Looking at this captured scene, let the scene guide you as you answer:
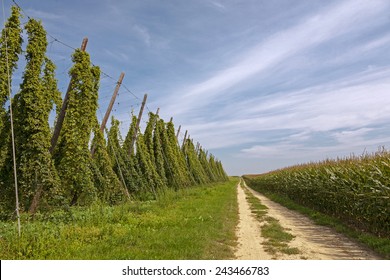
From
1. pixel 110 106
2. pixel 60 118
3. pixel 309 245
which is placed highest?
pixel 110 106

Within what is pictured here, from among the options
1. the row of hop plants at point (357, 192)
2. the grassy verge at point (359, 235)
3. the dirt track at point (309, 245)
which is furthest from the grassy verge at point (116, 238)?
the row of hop plants at point (357, 192)

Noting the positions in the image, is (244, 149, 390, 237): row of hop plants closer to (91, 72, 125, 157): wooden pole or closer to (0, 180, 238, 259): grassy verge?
(0, 180, 238, 259): grassy verge

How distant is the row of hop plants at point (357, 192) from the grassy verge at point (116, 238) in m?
4.48

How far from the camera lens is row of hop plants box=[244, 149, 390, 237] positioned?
32.4 ft

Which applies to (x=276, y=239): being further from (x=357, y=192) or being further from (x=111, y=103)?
(x=111, y=103)

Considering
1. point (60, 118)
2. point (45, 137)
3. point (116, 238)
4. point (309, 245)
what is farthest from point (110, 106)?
point (309, 245)

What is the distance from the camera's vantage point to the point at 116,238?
8109 mm

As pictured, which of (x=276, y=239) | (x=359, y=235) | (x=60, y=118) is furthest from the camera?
(x=60, y=118)

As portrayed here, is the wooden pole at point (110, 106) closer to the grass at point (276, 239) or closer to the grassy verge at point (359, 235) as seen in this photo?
the grass at point (276, 239)

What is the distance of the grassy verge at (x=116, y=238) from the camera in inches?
262

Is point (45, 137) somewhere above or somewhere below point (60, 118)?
below

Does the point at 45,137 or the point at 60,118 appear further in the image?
the point at 60,118

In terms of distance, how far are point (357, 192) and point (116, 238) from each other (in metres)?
8.46

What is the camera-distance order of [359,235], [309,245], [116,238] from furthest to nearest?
[359,235]
[309,245]
[116,238]
